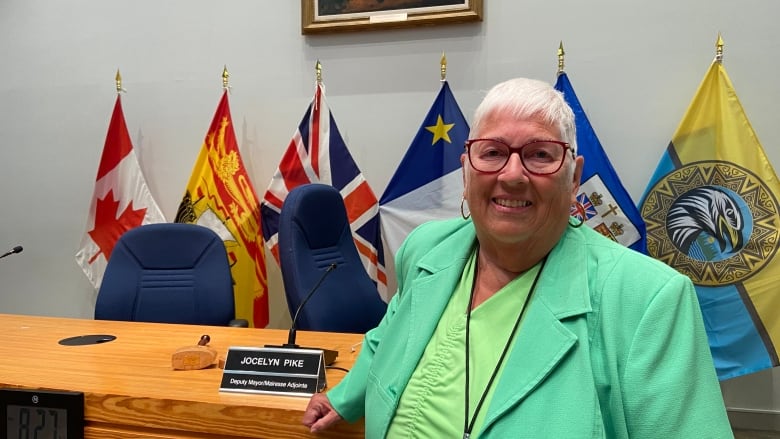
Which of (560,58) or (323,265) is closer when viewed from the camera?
(323,265)

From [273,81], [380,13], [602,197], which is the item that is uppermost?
[380,13]

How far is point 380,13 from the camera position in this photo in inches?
114

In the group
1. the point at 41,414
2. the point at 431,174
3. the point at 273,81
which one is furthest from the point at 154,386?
the point at 273,81

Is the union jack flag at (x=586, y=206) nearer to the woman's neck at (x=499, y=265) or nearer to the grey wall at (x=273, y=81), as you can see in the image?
the grey wall at (x=273, y=81)

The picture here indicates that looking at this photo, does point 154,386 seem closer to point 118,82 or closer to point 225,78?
point 225,78

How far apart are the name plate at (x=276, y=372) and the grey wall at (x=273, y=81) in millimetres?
1773

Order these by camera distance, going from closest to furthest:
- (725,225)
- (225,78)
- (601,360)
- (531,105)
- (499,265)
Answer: (601,360), (531,105), (499,265), (725,225), (225,78)

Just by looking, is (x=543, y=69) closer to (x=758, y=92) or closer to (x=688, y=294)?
(x=758, y=92)

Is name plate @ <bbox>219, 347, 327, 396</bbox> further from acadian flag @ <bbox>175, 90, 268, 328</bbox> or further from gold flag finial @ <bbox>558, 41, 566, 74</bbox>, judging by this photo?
gold flag finial @ <bbox>558, 41, 566, 74</bbox>

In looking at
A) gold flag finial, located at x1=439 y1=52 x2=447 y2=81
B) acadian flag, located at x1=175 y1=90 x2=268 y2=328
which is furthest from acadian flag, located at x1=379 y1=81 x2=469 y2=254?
acadian flag, located at x1=175 y1=90 x2=268 y2=328

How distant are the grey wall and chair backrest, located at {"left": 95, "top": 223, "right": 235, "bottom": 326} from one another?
2.45 feet

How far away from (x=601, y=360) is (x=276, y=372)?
767 millimetres

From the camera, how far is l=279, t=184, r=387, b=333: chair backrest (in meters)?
2.10

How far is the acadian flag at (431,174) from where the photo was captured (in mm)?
2756
